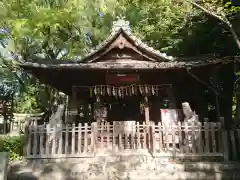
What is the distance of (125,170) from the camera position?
8.26 meters

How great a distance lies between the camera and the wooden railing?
8766mm

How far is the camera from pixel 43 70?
11.1m

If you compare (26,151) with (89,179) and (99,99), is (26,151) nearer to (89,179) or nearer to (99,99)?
(89,179)

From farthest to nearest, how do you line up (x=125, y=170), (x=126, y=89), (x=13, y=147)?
(x=13, y=147), (x=126, y=89), (x=125, y=170)

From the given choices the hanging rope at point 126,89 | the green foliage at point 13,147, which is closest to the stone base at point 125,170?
the green foliage at point 13,147

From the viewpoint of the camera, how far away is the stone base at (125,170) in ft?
26.4

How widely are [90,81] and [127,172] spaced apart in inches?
206

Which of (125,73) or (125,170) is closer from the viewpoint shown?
(125,170)

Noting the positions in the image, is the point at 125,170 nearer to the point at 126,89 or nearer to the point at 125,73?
the point at 126,89

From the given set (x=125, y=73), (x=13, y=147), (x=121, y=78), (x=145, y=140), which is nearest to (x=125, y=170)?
(x=145, y=140)

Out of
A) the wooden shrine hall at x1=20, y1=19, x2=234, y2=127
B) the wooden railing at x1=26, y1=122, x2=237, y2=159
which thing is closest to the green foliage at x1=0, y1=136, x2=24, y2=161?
the wooden railing at x1=26, y1=122, x2=237, y2=159

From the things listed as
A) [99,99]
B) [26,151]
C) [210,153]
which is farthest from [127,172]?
[99,99]

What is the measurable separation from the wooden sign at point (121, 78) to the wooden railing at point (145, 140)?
265 centimetres

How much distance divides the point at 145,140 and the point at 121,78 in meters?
3.26
